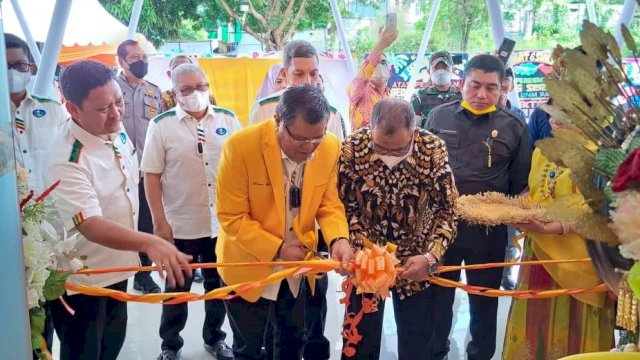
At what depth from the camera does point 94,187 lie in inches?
93.1

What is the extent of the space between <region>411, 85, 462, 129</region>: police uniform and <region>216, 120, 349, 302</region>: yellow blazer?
2048 millimetres

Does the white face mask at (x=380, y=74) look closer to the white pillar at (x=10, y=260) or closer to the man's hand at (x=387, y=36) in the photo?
the man's hand at (x=387, y=36)

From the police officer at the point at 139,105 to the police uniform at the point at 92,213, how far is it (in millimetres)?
1929

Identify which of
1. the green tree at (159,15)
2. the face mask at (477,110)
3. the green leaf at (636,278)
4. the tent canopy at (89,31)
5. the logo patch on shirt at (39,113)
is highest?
the green tree at (159,15)

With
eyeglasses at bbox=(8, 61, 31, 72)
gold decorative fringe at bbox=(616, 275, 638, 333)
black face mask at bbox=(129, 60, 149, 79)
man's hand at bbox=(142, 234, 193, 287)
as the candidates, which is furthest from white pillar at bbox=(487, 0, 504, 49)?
gold decorative fringe at bbox=(616, 275, 638, 333)

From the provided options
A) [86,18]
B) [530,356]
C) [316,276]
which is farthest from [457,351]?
[86,18]

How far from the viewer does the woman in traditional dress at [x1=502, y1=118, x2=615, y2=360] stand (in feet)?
8.54

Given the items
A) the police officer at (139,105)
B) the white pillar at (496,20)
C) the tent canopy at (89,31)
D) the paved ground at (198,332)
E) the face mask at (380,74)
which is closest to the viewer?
the paved ground at (198,332)

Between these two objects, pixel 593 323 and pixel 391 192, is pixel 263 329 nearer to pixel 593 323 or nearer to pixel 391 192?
pixel 391 192

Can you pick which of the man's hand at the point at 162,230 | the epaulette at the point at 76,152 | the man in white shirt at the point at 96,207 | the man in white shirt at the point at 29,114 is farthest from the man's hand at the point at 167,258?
the man's hand at the point at 162,230

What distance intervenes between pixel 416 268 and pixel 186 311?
1.56 metres

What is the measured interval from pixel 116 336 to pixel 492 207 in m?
1.70

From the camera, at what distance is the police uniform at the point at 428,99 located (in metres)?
4.42

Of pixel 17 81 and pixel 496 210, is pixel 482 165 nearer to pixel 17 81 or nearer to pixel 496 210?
pixel 496 210
